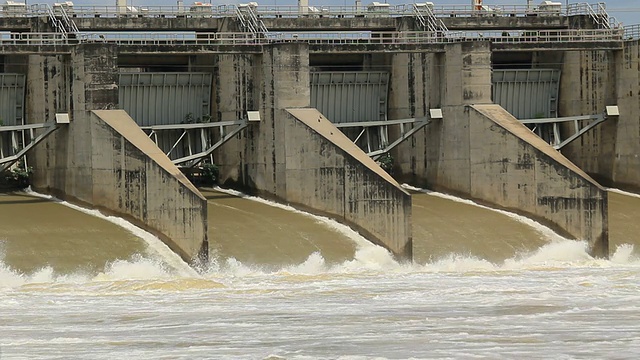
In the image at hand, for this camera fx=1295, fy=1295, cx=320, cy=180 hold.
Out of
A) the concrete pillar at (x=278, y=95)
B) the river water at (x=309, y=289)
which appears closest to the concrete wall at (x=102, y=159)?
the river water at (x=309, y=289)

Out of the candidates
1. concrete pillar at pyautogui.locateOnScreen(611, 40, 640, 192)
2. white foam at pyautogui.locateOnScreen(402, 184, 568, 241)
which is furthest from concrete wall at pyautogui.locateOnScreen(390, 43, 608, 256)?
concrete pillar at pyautogui.locateOnScreen(611, 40, 640, 192)

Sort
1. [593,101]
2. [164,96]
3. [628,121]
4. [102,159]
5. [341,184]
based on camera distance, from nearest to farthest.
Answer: [102,159], [341,184], [164,96], [628,121], [593,101]

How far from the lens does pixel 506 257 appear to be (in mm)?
37438

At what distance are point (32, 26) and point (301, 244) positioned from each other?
12431 mm

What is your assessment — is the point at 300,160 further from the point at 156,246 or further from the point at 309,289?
the point at 309,289

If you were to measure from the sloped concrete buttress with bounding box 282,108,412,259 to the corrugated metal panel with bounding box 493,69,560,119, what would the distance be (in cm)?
1017

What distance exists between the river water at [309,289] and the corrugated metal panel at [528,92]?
535cm

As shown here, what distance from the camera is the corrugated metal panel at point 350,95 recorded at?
45.2 m

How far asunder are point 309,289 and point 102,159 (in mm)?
8238

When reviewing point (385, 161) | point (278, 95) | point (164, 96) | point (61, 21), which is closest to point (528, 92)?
point (385, 161)

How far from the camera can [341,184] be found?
38.0m

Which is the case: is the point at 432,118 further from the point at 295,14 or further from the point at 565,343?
the point at 565,343

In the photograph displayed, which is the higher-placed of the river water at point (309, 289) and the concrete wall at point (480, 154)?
the concrete wall at point (480, 154)

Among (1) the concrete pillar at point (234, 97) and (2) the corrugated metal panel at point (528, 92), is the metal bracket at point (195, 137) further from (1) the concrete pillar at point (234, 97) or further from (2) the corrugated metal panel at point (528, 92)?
(2) the corrugated metal panel at point (528, 92)
